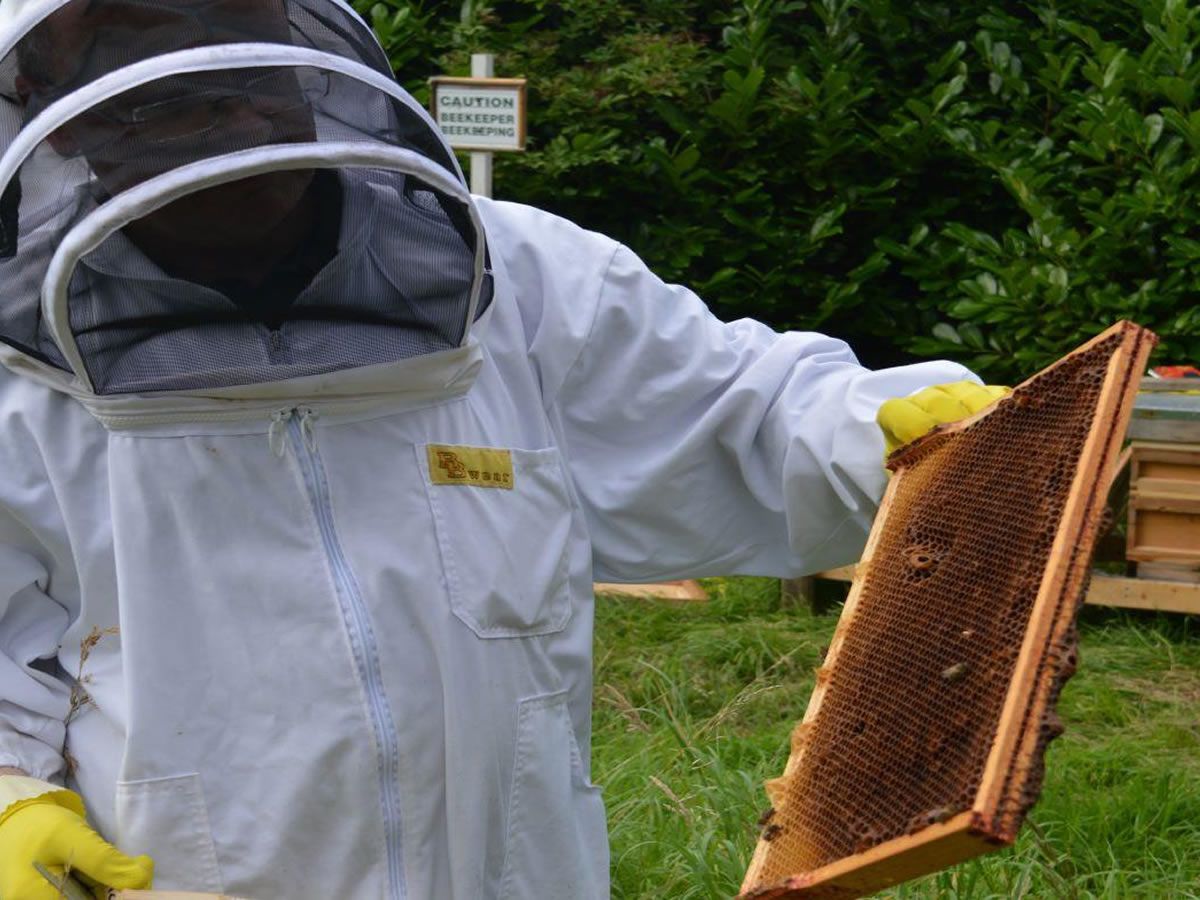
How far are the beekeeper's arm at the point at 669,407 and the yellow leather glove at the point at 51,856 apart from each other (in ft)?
2.83

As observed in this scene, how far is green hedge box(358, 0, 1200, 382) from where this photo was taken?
596cm

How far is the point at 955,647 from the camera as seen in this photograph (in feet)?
5.74

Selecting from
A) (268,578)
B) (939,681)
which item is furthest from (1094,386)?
(268,578)

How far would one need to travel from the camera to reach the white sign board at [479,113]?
568 centimetres

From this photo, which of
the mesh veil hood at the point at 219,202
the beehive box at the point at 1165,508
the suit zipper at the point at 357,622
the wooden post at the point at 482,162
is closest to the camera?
the mesh veil hood at the point at 219,202

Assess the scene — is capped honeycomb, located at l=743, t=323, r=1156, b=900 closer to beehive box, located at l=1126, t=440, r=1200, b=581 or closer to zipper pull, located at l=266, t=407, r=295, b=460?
zipper pull, located at l=266, t=407, r=295, b=460

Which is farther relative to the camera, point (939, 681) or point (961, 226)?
point (961, 226)

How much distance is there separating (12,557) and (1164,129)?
5.08m

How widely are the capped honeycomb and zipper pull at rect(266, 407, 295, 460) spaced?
2.51ft

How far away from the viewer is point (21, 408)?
6.83 ft

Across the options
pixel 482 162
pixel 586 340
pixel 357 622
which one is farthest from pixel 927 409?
pixel 482 162

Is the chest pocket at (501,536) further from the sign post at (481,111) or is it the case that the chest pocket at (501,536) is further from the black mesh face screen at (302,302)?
the sign post at (481,111)

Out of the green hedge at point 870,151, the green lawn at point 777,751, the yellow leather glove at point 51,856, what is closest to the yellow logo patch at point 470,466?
the yellow leather glove at point 51,856

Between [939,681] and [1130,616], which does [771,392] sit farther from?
[1130,616]
